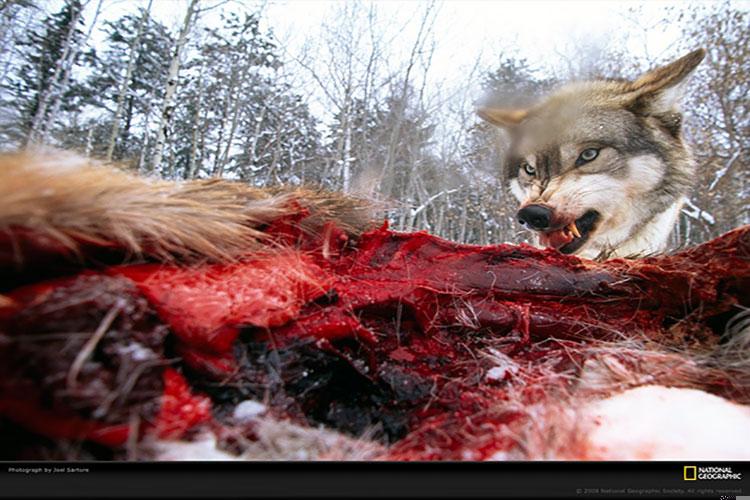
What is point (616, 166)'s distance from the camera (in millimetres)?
1763

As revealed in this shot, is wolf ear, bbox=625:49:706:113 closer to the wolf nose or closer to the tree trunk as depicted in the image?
the wolf nose

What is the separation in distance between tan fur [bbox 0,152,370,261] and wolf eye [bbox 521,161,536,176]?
1.58 metres

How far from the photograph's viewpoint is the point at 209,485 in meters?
0.52

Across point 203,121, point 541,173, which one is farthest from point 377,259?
point 203,121

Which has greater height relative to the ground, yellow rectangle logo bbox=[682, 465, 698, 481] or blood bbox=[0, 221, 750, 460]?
blood bbox=[0, 221, 750, 460]

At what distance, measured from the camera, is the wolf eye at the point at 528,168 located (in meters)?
2.04

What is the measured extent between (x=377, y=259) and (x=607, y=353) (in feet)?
1.46

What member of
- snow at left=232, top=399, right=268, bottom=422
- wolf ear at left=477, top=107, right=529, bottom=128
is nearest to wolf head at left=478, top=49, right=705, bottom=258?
wolf ear at left=477, top=107, right=529, bottom=128

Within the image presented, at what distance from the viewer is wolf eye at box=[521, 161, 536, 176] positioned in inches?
80.3

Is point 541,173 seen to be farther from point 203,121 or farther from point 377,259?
point 203,121

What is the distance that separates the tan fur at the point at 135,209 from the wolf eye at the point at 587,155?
145 centimetres

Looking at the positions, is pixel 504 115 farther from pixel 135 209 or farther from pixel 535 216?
pixel 135 209

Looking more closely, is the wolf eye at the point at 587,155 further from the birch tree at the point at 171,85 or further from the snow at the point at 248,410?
the birch tree at the point at 171,85

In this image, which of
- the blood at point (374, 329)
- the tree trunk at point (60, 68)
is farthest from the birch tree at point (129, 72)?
the blood at point (374, 329)
